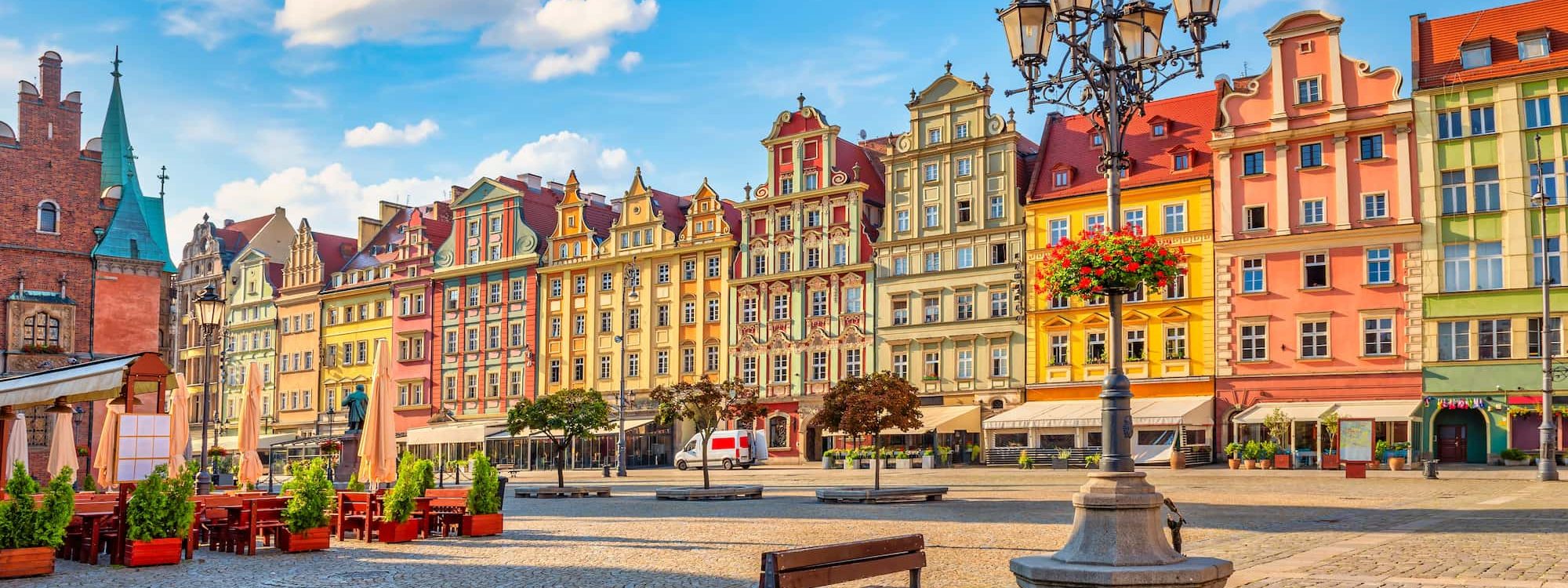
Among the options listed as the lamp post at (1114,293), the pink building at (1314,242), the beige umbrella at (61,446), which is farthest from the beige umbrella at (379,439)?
the pink building at (1314,242)

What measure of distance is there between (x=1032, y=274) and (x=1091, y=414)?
21.5ft

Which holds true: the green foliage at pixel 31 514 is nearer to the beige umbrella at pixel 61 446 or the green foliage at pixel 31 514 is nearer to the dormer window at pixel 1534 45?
the beige umbrella at pixel 61 446

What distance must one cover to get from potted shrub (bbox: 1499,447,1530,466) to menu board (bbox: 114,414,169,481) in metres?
A: 36.3

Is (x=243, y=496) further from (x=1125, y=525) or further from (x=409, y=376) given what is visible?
(x=409, y=376)

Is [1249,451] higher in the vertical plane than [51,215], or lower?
lower

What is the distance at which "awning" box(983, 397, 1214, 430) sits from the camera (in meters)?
45.3

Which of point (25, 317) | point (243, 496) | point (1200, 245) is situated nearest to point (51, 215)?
point (25, 317)

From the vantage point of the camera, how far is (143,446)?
19.5 metres

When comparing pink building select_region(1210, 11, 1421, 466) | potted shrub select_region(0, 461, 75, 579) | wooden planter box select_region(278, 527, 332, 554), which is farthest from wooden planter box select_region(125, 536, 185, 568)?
pink building select_region(1210, 11, 1421, 466)

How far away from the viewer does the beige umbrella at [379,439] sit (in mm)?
21469

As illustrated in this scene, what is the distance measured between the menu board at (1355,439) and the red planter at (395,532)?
105ft

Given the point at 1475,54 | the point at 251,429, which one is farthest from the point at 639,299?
the point at 1475,54

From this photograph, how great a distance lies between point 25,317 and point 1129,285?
4120 centimetres

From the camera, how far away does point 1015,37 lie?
44.5ft
